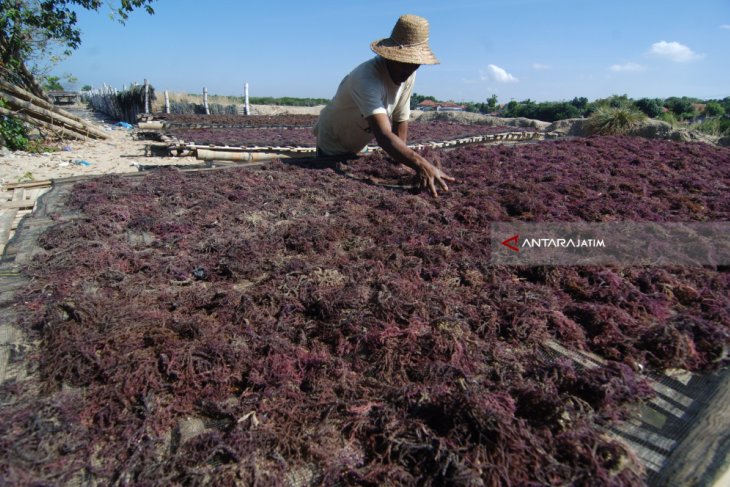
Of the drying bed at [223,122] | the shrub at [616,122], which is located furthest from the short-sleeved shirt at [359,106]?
the drying bed at [223,122]

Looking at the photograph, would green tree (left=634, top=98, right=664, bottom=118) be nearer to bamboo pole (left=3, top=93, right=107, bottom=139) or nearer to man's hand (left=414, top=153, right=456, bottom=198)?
man's hand (left=414, top=153, right=456, bottom=198)

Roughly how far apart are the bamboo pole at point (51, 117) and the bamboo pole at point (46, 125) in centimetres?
13

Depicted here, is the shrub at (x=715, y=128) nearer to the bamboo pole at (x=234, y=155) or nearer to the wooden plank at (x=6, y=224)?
the bamboo pole at (x=234, y=155)

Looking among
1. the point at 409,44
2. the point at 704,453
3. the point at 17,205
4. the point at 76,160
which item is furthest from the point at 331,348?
the point at 76,160

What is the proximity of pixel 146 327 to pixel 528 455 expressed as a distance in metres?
1.55

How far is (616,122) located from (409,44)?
11.0 meters

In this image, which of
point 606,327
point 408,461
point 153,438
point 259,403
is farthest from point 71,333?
point 606,327

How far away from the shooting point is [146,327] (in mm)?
1784

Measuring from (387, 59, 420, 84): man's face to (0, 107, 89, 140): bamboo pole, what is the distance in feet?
33.7

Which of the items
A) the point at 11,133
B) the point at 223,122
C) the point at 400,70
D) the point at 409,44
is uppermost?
the point at 409,44

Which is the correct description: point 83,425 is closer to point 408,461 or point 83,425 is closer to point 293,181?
point 408,461

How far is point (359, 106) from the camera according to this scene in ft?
12.0

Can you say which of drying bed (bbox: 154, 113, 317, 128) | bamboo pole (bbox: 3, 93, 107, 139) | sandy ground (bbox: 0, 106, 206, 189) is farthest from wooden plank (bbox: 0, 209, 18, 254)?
drying bed (bbox: 154, 113, 317, 128)

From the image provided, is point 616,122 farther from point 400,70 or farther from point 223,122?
point 223,122
